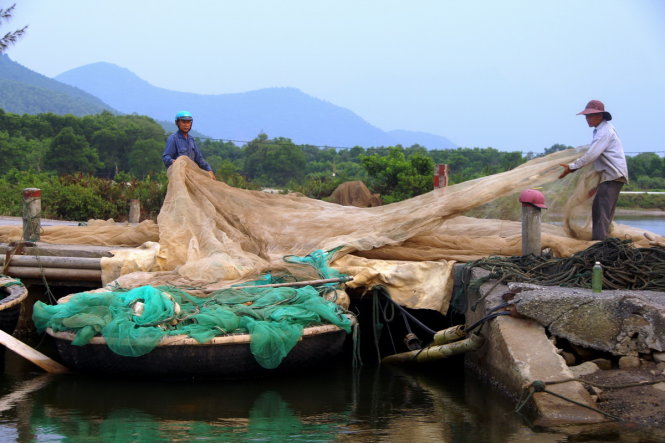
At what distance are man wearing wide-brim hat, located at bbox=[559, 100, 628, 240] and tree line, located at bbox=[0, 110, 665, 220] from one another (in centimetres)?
952

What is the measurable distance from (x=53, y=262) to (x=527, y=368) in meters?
5.24

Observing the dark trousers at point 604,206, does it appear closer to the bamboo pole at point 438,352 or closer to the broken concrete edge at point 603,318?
the broken concrete edge at point 603,318

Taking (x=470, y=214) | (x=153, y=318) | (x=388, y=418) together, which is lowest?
(x=388, y=418)

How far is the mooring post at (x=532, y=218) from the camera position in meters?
7.76

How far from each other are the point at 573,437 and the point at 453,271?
9.16ft

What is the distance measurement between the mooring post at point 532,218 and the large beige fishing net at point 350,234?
0.49 meters

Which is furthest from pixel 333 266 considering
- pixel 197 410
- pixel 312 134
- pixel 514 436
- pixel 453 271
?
pixel 312 134

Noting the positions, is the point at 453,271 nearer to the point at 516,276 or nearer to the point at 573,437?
the point at 516,276

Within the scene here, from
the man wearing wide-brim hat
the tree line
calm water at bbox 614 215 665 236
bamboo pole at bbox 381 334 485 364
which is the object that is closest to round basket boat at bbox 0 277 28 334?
bamboo pole at bbox 381 334 485 364

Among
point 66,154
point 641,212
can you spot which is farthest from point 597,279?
point 66,154

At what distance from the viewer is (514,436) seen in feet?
18.1

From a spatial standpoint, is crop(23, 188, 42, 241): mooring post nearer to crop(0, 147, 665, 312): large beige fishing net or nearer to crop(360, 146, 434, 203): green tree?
crop(0, 147, 665, 312): large beige fishing net

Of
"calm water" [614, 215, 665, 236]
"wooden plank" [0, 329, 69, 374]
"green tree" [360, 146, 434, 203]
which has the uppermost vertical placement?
"green tree" [360, 146, 434, 203]

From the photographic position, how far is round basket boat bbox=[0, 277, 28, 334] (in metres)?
7.25
